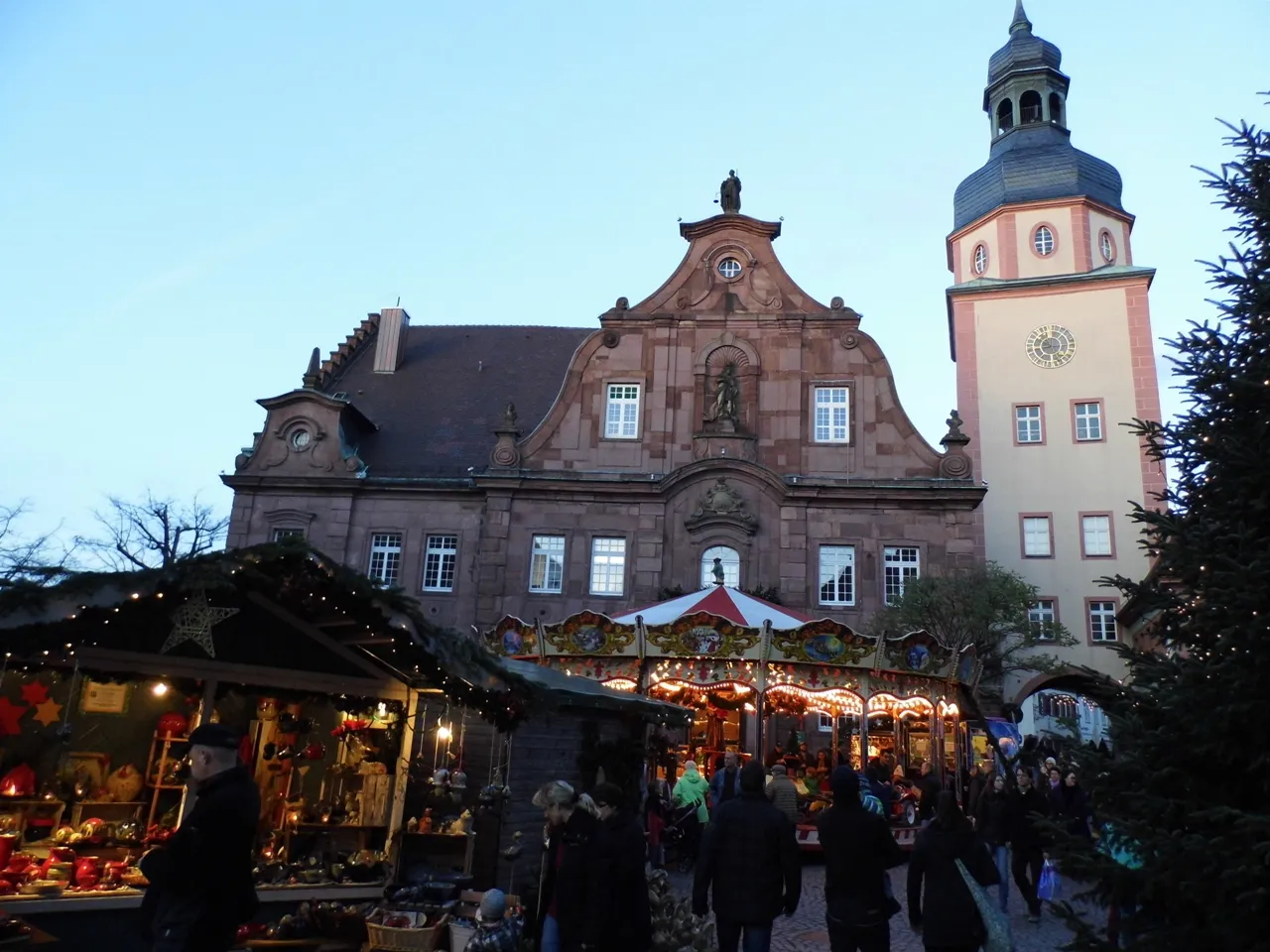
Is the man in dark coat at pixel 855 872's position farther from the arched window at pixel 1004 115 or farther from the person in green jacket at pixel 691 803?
the arched window at pixel 1004 115

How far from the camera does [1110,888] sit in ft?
19.8

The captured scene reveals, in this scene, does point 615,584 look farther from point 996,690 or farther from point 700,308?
point 996,690

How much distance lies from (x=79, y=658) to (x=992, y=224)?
1392 inches

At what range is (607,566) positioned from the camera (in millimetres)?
28000

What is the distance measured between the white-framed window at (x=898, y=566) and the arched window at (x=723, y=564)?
3814 mm

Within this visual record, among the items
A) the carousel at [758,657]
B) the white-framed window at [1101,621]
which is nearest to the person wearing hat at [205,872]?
the carousel at [758,657]

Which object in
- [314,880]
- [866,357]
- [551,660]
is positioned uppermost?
[866,357]

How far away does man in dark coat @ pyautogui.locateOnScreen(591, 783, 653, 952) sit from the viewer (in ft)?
20.0

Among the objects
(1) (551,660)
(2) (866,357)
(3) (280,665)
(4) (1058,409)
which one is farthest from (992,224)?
(3) (280,665)

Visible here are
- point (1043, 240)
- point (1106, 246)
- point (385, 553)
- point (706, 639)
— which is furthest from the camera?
point (1043, 240)

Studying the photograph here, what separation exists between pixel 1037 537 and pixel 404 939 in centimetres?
2940

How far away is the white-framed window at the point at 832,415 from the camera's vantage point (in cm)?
2845

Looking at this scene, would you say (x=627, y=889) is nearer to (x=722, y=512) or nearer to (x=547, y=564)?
(x=722, y=512)

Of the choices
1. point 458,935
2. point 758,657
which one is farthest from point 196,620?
point 758,657
